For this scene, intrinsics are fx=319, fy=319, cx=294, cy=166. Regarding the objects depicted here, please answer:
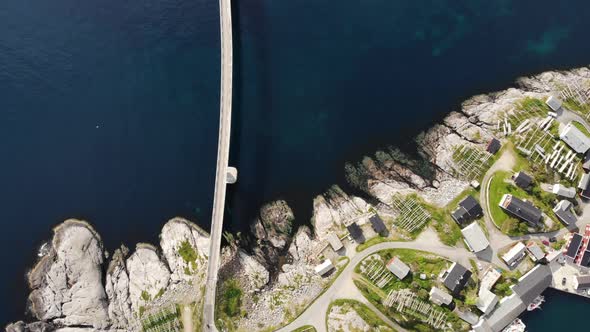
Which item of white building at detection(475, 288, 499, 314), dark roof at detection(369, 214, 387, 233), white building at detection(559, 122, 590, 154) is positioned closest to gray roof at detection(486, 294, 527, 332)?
white building at detection(475, 288, 499, 314)

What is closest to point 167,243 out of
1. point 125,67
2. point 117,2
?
point 125,67

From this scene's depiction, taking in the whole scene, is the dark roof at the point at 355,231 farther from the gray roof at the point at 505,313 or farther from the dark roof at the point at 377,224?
the gray roof at the point at 505,313

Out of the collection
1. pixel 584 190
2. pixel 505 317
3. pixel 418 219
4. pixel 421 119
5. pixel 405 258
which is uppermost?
pixel 421 119

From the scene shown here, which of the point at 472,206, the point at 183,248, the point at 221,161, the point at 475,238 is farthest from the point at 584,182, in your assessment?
the point at 183,248

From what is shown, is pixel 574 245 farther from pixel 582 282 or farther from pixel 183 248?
Answer: pixel 183 248

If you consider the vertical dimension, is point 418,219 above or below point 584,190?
above

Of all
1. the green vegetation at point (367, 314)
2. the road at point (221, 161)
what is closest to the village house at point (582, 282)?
the green vegetation at point (367, 314)

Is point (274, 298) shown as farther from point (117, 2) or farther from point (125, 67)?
point (117, 2)
